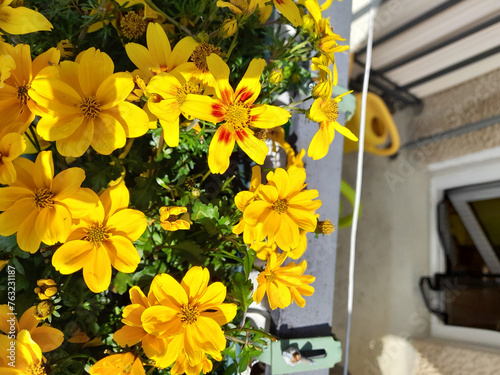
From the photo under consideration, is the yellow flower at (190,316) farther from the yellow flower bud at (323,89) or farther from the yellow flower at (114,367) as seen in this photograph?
the yellow flower bud at (323,89)

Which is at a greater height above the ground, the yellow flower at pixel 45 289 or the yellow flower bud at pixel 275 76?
the yellow flower bud at pixel 275 76

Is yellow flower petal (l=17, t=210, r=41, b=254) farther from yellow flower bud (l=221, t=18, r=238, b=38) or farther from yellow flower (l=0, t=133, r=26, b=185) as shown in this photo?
yellow flower bud (l=221, t=18, r=238, b=38)

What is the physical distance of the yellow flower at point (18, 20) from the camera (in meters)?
0.39

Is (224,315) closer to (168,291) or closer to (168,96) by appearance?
(168,291)

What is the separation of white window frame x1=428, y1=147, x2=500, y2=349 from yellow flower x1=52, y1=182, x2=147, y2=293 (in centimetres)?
182

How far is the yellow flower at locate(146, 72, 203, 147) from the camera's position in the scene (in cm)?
39

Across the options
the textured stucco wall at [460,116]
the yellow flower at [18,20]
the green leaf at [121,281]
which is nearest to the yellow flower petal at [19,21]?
the yellow flower at [18,20]

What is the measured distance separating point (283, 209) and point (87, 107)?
0.83ft

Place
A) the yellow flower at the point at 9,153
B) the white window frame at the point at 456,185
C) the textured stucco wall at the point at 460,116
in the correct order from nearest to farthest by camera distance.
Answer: the yellow flower at the point at 9,153, the white window frame at the point at 456,185, the textured stucco wall at the point at 460,116

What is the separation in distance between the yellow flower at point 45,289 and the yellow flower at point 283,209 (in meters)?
0.23

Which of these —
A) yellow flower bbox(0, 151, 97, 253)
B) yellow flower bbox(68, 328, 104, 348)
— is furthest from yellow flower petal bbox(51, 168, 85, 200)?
yellow flower bbox(68, 328, 104, 348)

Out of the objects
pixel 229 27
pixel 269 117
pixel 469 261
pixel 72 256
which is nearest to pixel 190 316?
pixel 72 256

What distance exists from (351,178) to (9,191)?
2110 mm

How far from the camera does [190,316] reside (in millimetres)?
408
